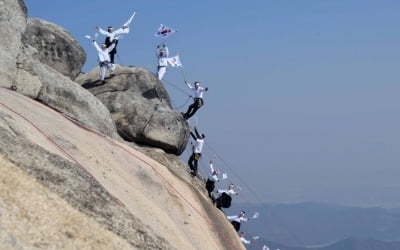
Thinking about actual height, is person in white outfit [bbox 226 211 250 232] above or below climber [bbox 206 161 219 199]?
below

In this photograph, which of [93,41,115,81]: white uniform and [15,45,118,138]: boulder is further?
[93,41,115,81]: white uniform

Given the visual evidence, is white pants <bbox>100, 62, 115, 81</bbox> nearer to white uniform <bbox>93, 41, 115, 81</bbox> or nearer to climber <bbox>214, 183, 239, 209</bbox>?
white uniform <bbox>93, 41, 115, 81</bbox>

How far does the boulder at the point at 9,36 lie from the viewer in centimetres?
2517

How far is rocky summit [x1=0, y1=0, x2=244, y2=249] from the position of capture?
1334cm

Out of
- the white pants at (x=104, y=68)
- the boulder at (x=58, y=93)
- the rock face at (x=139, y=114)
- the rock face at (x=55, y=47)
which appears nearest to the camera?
the boulder at (x=58, y=93)

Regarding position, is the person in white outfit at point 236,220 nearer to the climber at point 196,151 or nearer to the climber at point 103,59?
the climber at point 196,151

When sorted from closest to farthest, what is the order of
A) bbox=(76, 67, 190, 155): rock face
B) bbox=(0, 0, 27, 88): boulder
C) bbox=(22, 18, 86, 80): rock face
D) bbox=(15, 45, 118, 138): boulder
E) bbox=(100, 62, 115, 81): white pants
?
bbox=(0, 0, 27, 88): boulder < bbox=(15, 45, 118, 138): boulder < bbox=(76, 67, 190, 155): rock face < bbox=(22, 18, 86, 80): rock face < bbox=(100, 62, 115, 81): white pants

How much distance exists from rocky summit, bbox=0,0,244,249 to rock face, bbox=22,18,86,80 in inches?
2.2

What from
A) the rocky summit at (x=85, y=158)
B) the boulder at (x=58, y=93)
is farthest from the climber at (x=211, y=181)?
the boulder at (x=58, y=93)

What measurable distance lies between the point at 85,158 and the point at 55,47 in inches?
680

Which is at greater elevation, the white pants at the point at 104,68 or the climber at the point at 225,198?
the white pants at the point at 104,68

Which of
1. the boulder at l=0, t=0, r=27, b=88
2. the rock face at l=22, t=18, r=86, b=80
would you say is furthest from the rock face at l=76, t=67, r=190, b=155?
Result: the boulder at l=0, t=0, r=27, b=88

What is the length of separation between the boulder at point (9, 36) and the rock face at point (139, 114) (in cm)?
902

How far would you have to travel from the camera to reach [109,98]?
3550 cm
